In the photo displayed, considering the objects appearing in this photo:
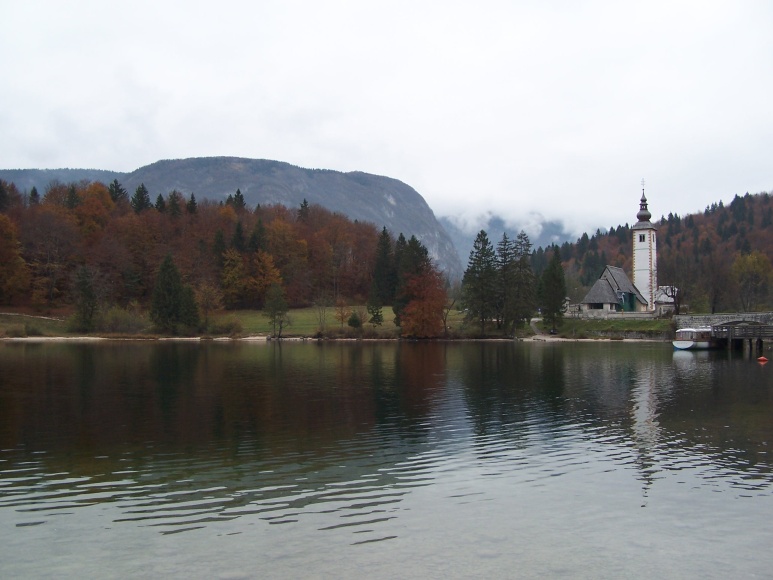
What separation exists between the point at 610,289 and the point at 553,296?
16.0 m

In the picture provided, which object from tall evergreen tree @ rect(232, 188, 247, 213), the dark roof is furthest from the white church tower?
tall evergreen tree @ rect(232, 188, 247, 213)

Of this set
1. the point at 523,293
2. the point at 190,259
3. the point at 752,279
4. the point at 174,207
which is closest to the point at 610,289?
the point at 523,293

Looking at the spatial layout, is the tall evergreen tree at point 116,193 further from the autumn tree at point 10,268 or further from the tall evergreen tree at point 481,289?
the tall evergreen tree at point 481,289

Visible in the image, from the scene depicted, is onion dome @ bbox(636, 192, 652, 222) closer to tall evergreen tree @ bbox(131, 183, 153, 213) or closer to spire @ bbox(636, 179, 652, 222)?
spire @ bbox(636, 179, 652, 222)

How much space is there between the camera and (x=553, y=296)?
98.7 meters

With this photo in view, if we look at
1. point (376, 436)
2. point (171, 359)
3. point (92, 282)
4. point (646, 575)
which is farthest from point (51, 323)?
point (646, 575)

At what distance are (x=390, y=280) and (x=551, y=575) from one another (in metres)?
107

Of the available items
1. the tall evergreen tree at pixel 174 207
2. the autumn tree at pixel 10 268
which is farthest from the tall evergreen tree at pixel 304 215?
the autumn tree at pixel 10 268

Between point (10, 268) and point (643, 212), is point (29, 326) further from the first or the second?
point (643, 212)

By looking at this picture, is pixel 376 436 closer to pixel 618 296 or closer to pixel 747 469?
pixel 747 469

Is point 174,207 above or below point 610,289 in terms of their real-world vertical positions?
above

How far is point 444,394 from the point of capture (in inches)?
1374

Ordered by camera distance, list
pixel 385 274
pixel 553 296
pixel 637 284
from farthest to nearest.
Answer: pixel 385 274 → pixel 637 284 → pixel 553 296

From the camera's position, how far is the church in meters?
108
